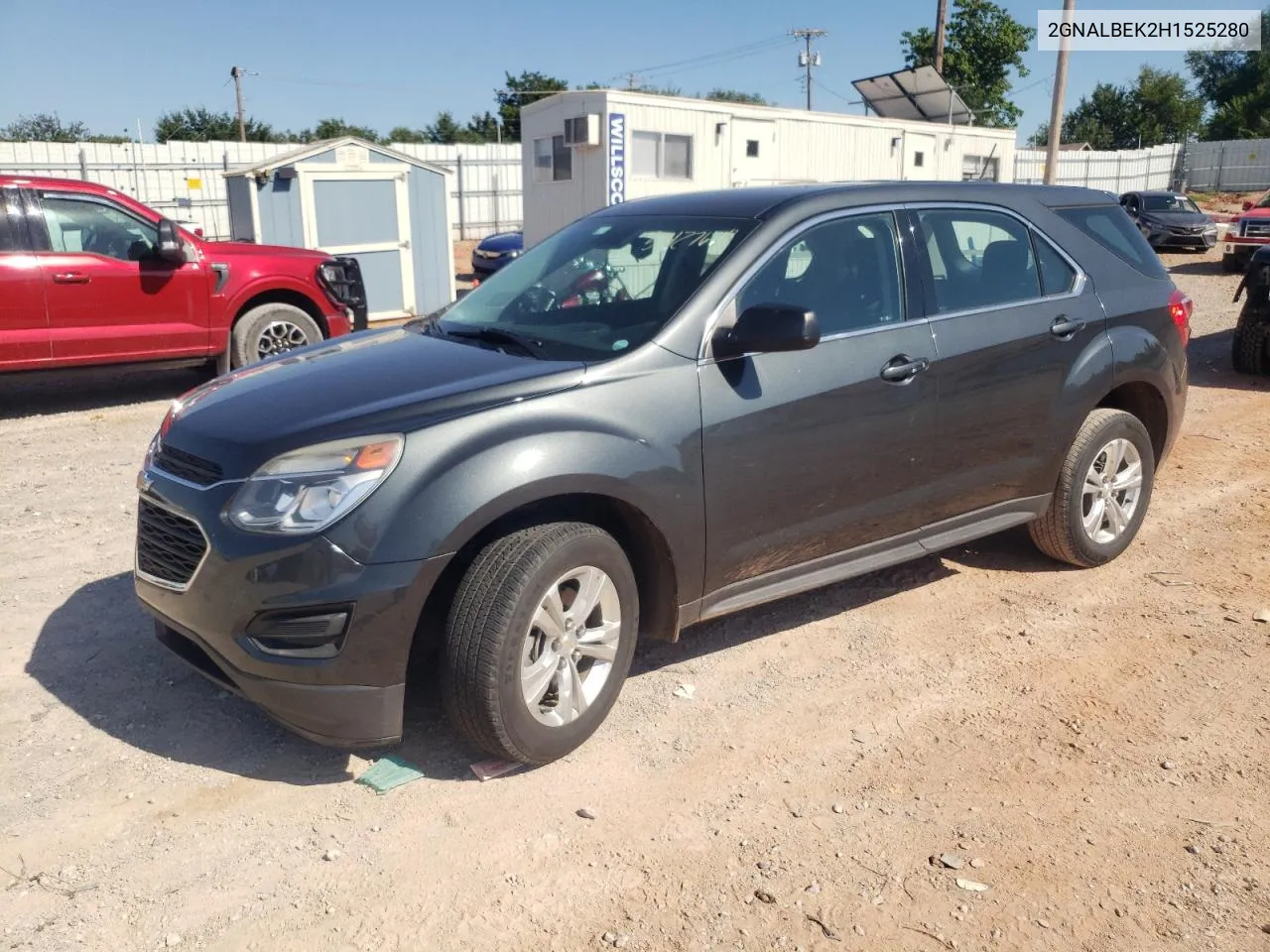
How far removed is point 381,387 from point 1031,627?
2.91 meters

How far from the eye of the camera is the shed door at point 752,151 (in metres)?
16.6

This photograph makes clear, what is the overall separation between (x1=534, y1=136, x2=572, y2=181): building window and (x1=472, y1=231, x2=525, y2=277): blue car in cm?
177

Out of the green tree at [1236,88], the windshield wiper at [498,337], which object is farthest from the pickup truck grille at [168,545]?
the green tree at [1236,88]

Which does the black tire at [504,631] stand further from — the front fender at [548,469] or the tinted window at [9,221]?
the tinted window at [9,221]

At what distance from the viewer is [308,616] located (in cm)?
304

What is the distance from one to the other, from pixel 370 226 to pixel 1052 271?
33.2 ft

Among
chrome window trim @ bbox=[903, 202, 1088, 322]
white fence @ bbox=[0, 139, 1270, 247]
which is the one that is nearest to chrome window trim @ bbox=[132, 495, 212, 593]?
chrome window trim @ bbox=[903, 202, 1088, 322]

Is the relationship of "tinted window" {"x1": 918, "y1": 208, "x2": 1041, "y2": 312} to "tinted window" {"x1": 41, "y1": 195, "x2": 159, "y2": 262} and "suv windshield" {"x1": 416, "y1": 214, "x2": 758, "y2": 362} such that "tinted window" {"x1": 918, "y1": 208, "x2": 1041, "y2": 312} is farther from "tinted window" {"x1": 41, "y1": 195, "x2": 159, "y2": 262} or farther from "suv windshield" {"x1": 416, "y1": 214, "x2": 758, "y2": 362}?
"tinted window" {"x1": 41, "y1": 195, "x2": 159, "y2": 262}

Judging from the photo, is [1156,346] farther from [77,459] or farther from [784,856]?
[77,459]

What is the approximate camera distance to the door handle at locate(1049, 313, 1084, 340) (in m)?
4.67

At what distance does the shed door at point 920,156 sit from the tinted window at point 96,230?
558 inches

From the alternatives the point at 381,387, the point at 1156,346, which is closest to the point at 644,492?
the point at 381,387

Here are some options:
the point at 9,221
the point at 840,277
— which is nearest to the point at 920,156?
the point at 9,221

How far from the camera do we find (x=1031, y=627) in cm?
456
